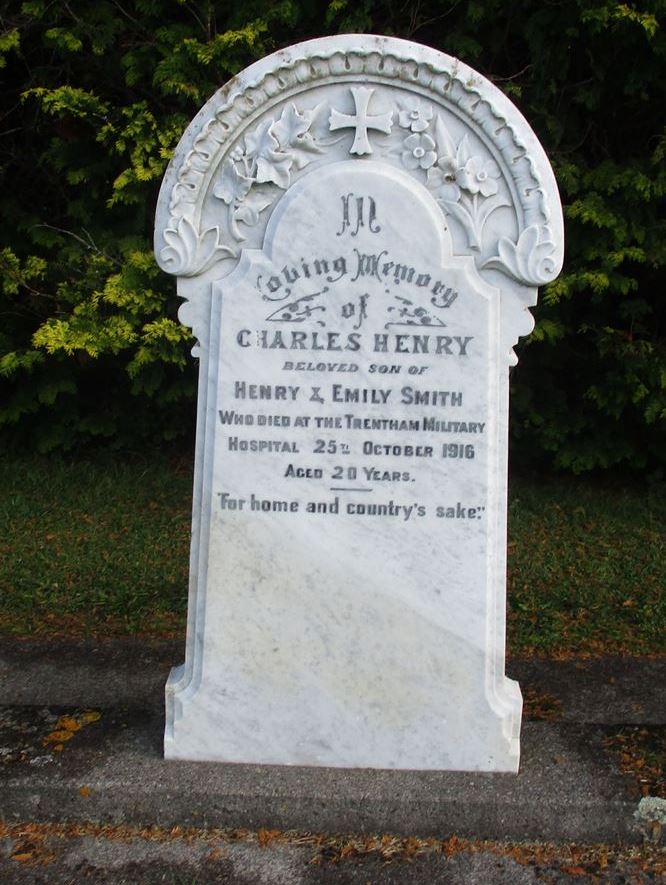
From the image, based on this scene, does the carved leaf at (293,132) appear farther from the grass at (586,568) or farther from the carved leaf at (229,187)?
the grass at (586,568)

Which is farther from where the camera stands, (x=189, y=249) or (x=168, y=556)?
(x=168, y=556)

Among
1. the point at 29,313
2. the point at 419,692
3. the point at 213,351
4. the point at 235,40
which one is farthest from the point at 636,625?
the point at 29,313

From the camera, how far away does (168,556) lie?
6.33 meters

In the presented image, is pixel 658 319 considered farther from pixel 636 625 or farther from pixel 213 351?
pixel 213 351

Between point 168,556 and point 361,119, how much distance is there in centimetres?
358

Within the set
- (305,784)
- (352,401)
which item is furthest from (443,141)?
(305,784)

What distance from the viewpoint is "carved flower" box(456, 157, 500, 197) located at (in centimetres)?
334

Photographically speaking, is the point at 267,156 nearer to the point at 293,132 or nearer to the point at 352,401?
the point at 293,132

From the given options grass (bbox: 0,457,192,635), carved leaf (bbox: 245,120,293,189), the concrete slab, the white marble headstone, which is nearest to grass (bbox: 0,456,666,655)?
grass (bbox: 0,457,192,635)

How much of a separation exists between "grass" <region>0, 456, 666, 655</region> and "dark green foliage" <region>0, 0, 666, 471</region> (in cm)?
36

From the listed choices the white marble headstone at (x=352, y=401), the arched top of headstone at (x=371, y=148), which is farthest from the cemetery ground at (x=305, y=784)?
the arched top of headstone at (x=371, y=148)

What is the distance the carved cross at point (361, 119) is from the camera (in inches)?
132

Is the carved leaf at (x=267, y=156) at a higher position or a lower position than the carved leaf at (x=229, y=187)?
higher

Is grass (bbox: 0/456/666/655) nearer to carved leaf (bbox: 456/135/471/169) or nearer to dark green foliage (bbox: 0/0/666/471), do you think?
dark green foliage (bbox: 0/0/666/471)
